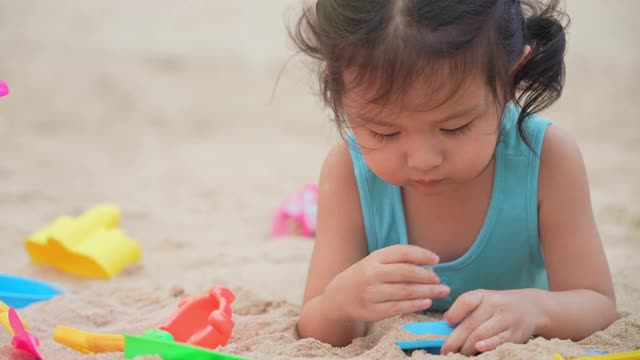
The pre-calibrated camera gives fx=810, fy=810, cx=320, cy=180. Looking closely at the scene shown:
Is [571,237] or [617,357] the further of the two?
[571,237]

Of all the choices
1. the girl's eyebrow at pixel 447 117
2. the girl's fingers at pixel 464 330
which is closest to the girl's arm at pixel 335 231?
the girl's fingers at pixel 464 330

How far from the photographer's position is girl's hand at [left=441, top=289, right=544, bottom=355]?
5.40 ft

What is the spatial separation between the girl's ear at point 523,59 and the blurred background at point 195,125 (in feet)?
1.80

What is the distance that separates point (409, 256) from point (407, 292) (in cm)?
8

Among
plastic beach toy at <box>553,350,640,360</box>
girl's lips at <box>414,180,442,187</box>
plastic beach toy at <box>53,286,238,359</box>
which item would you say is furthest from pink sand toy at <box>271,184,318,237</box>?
plastic beach toy at <box>553,350,640,360</box>

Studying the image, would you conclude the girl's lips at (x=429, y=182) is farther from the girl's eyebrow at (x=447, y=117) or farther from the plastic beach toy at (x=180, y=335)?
the plastic beach toy at (x=180, y=335)

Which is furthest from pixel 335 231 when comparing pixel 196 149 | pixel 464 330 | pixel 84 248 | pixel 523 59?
pixel 196 149

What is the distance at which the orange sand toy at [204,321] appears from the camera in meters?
1.79

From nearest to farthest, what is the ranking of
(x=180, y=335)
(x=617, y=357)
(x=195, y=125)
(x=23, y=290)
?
(x=617, y=357) → (x=180, y=335) → (x=23, y=290) → (x=195, y=125)

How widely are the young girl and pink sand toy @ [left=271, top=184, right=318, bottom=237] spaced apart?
3.71 ft

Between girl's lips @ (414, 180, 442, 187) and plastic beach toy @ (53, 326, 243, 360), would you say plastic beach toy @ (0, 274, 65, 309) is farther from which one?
girl's lips @ (414, 180, 442, 187)

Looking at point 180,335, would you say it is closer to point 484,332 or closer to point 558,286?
point 484,332

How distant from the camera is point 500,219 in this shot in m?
2.02

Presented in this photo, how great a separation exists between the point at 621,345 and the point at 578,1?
223 inches
